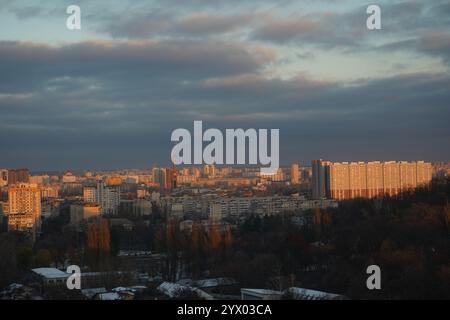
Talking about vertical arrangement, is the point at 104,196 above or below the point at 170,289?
above

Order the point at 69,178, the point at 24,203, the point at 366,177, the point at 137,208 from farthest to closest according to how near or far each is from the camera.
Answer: the point at 69,178 → the point at 137,208 → the point at 24,203 → the point at 366,177

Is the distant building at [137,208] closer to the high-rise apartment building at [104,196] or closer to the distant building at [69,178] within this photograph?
the high-rise apartment building at [104,196]

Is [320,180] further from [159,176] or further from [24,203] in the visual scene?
[24,203]

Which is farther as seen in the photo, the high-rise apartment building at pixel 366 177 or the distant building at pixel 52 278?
the high-rise apartment building at pixel 366 177

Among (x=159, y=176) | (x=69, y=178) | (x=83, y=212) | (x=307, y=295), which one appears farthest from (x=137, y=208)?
(x=307, y=295)

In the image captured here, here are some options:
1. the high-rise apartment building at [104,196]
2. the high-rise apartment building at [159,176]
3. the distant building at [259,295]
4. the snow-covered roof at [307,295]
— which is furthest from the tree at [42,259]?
the high-rise apartment building at [159,176]

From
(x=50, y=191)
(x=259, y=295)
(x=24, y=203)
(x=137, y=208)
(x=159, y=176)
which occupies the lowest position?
(x=259, y=295)
